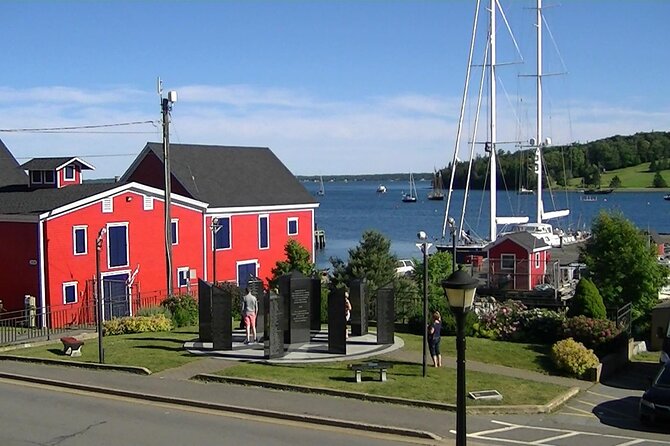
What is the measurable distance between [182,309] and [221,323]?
8176 mm

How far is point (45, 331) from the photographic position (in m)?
31.0

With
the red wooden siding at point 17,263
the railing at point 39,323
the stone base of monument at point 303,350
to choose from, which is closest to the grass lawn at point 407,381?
the stone base of monument at point 303,350

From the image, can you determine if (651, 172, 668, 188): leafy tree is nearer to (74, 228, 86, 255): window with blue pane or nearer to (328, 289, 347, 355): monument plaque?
(74, 228, 86, 255): window with blue pane

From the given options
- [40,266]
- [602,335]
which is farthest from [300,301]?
[40,266]

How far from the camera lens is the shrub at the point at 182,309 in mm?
32397

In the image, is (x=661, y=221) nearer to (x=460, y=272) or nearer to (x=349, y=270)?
(x=349, y=270)

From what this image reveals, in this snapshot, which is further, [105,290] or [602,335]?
[105,290]

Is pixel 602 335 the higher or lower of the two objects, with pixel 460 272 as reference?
lower

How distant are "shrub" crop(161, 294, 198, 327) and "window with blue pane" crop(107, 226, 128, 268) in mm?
5189

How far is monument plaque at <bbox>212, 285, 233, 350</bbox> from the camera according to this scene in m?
Answer: 25.1

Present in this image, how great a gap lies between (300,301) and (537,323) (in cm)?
896

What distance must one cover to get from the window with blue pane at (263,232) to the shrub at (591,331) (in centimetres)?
2339

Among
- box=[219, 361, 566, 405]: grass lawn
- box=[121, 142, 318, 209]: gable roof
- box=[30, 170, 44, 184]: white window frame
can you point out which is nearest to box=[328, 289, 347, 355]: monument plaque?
box=[219, 361, 566, 405]: grass lawn

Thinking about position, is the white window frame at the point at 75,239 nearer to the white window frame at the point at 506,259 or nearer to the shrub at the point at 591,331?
the white window frame at the point at 506,259
